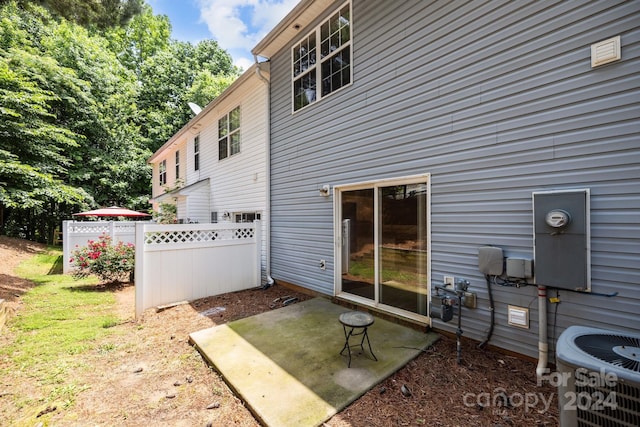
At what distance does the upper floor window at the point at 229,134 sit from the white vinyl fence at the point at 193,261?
3342 mm

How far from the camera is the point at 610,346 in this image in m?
1.79

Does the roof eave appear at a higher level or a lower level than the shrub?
higher

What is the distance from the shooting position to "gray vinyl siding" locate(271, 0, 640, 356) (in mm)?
2432

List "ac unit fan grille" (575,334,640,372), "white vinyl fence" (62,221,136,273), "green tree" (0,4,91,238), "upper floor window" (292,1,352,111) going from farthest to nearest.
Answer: "green tree" (0,4,91,238) → "white vinyl fence" (62,221,136,273) → "upper floor window" (292,1,352,111) → "ac unit fan grille" (575,334,640,372)

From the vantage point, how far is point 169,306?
5316mm

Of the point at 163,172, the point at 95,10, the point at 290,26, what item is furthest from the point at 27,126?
the point at 290,26

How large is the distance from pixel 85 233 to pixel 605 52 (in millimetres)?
13611

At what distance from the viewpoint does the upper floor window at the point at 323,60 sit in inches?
198

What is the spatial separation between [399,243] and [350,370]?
203 cm

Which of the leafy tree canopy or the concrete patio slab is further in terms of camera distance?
the leafy tree canopy

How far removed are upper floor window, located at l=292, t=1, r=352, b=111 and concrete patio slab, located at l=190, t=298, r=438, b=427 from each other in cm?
436

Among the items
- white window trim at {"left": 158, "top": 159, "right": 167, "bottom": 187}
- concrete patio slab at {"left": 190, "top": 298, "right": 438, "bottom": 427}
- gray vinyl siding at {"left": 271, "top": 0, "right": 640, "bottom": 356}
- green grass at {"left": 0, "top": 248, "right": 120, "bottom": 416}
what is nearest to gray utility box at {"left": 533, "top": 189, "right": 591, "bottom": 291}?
gray vinyl siding at {"left": 271, "top": 0, "right": 640, "bottom": 356}

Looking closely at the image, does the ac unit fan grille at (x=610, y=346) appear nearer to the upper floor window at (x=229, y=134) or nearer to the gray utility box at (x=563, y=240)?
the gray utility box at (x=563, y=240)

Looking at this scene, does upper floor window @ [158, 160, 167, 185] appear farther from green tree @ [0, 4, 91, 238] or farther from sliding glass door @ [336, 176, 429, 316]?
sliding glass door @ [336, 176, 429, 316]
